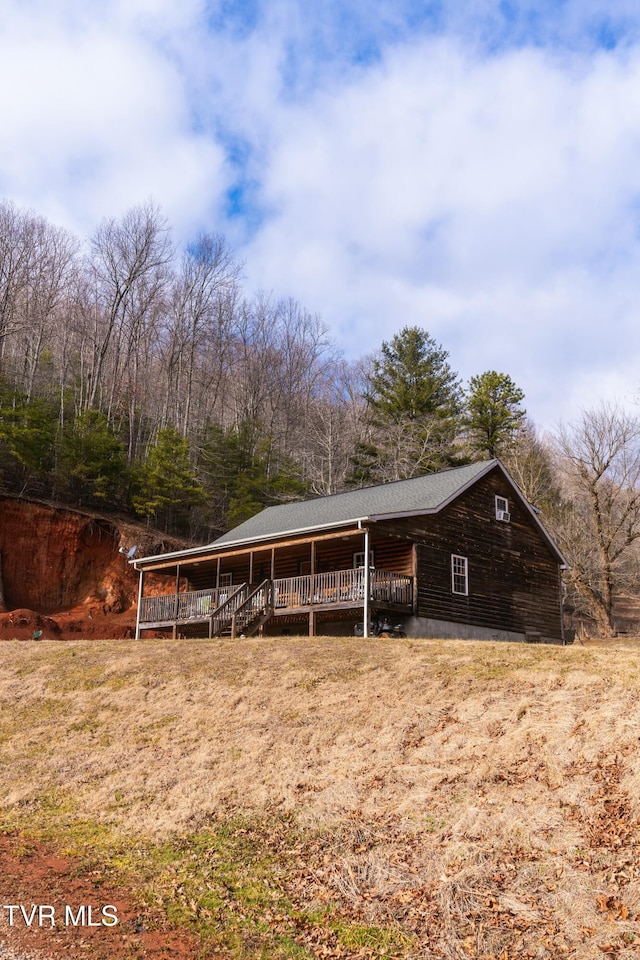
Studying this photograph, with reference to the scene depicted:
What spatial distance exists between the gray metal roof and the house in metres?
0.07

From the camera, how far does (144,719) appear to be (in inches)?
627

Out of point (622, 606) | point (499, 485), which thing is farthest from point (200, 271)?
point (622, 606)

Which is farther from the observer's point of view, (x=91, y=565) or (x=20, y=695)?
(x=91, y=565)

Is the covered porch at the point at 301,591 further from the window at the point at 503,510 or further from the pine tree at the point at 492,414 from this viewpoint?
the pine tree at the point at 492,414

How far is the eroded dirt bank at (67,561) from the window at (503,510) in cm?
1753

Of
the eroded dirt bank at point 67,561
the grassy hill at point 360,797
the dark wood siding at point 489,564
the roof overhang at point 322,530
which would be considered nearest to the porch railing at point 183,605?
the roof overhang at point 322,530

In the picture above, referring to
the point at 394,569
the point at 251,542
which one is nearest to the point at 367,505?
the point at 394,569

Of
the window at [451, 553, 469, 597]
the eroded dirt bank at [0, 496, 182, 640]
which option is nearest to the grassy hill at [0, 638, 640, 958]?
the window at [451, 553, 469, 597]

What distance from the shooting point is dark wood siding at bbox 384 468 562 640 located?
2642 centimetres

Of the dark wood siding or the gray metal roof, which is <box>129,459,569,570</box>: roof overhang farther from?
the dark wood siding

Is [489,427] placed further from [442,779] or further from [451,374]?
[442,779]

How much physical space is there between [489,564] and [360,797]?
18753mm

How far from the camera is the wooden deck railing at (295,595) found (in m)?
24.8

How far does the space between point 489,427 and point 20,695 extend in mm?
38858
